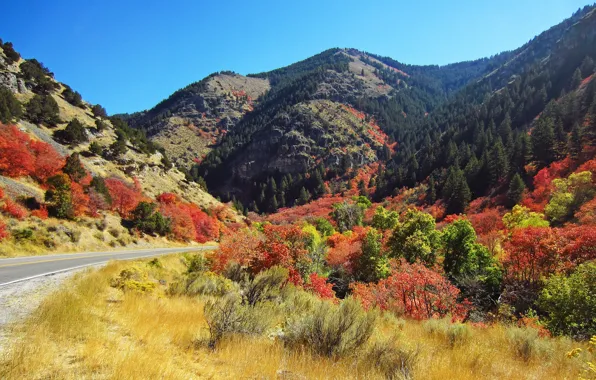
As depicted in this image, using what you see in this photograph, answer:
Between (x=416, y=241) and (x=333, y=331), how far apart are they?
26.5 metres

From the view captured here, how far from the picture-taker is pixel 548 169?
60219 mm

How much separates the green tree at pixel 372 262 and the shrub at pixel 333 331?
23.9 metres

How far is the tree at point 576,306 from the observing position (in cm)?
1051

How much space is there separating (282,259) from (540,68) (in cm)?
16397

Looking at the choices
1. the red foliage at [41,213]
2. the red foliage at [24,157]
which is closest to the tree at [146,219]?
the red foliage at [24,157]

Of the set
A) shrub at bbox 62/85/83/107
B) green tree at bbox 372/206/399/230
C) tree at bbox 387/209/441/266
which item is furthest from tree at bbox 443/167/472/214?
shrub at bbox 62/85/83/107

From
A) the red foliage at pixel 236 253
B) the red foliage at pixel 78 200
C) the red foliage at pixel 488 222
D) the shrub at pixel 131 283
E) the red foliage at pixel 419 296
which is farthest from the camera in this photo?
the red foliage at pixel 488 222

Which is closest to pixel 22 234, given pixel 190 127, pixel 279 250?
pixel 279 250

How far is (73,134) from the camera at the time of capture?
46.3 metres


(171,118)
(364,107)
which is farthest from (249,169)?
(364,107)

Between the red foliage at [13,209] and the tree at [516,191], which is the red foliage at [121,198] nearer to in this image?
the red foliage at [13,209]

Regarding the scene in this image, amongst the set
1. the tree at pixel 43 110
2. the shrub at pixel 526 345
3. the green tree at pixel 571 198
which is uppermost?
the tree at pixel 43 110

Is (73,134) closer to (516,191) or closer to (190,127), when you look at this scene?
(516,191)

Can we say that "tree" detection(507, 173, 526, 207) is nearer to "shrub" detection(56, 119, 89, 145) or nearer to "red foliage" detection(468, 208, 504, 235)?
"red foliage" detection(468, 208, 504, 235)
